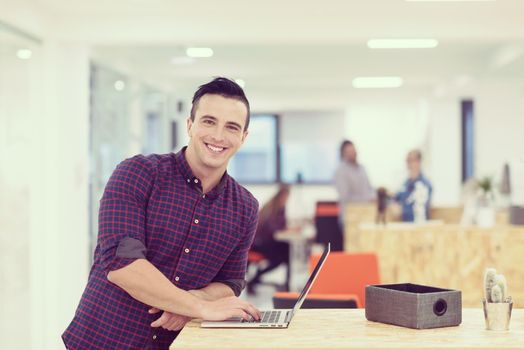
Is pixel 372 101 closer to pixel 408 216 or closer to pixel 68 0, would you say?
pixel 408 216

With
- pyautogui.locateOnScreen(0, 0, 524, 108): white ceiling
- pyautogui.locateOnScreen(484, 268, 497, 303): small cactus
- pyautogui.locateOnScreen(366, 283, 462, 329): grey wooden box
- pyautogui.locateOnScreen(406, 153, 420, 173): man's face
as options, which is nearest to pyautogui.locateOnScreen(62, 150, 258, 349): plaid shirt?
pyautogui.locateOnScreen(366, 283, 462, 329): grey wooden box

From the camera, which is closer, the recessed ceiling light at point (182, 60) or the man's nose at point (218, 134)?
the man's nose at point (218, 134)

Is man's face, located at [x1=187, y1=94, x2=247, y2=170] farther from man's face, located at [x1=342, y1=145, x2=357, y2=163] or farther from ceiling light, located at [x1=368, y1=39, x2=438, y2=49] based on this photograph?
man's face, located at [x1=342, y1=145, x2=357, y2=163]

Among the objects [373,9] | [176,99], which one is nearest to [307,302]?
[373,9]

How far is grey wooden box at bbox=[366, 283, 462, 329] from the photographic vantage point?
245 cm

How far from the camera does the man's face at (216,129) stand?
103 inches

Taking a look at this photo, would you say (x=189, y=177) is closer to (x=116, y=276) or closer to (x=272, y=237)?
(x=116, y=276)

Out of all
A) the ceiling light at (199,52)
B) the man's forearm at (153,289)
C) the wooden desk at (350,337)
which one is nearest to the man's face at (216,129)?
the man's forearm at (153,289)

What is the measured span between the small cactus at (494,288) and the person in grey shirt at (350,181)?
7819mm

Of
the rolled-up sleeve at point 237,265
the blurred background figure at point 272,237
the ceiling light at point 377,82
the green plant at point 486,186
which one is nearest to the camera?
the rolled-up sleeve at point 237,265

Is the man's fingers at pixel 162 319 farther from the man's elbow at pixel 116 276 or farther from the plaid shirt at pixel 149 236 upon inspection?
the man's elbow at pixel 116 276

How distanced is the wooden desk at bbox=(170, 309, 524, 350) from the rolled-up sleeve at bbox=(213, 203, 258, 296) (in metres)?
0.29

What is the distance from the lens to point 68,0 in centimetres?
619

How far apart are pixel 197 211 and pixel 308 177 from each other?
13868mm
